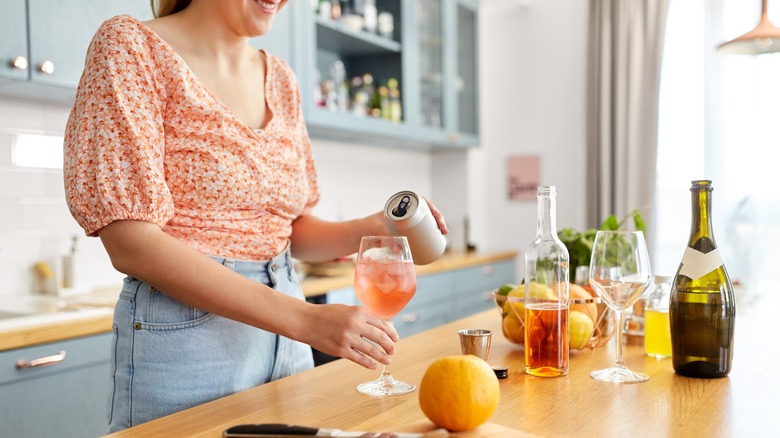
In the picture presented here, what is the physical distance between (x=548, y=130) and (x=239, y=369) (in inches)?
134

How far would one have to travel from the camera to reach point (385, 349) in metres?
0.89

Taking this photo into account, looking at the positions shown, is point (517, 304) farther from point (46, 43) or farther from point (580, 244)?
point (46, 43)

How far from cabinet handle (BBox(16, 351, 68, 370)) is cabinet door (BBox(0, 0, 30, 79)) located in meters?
0.75

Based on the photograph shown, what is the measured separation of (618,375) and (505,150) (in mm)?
3437

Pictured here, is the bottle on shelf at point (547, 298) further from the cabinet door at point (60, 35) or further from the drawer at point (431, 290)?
the drawer at point (431, 290)

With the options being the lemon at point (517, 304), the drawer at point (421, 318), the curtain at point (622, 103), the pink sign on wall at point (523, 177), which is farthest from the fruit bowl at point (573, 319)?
the pink sign on wall at point (523, 177)

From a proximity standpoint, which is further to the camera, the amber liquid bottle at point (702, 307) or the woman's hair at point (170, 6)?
the woman's hair at point (170, 6)

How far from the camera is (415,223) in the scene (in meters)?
1.11

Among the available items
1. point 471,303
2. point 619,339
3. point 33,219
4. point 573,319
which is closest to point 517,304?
point 573,319

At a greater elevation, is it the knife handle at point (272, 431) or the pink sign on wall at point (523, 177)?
the pink sign on wall at point (523, 177)

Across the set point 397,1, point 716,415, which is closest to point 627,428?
point 716,415

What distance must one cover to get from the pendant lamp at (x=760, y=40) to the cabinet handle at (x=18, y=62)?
214cm

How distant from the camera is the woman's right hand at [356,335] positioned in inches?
34.7

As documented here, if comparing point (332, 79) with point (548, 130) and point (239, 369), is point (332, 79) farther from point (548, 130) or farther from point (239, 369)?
point (239, 369)
